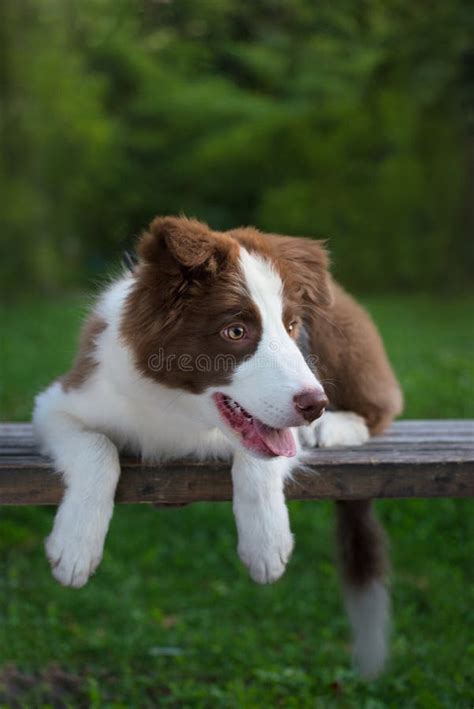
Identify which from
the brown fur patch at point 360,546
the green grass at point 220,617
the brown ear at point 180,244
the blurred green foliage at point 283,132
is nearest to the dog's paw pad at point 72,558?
the brown ear at point 180,244

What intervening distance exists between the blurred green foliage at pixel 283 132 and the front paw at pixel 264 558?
385 inches

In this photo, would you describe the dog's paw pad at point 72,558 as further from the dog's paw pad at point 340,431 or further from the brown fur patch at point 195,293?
the dog's paw pad at point 340,431

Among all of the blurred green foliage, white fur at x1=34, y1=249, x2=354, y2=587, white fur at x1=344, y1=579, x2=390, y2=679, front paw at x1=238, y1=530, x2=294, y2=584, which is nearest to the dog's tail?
white fur at x1=344, y1=579, x2=390, y2=679

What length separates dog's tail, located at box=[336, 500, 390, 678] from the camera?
3.77 m

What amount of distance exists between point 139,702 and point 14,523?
6.83 feet

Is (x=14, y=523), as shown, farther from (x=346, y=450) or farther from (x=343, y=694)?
(x=346, y=450)

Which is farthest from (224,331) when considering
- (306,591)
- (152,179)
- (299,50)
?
(152,179)

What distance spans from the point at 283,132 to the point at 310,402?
45.6 feet

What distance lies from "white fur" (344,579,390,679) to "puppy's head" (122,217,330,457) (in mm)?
1152

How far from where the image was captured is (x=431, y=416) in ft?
21.2

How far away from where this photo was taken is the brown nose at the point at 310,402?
2609 mm

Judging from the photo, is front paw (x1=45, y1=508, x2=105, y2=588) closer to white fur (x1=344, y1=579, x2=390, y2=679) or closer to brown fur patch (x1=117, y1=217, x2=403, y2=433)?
brown fur patch (x1=117, y1=217, x2=403, y2=433)

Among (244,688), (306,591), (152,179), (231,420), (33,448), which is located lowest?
(152,179)

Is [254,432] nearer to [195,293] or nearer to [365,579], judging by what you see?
[195,293]
